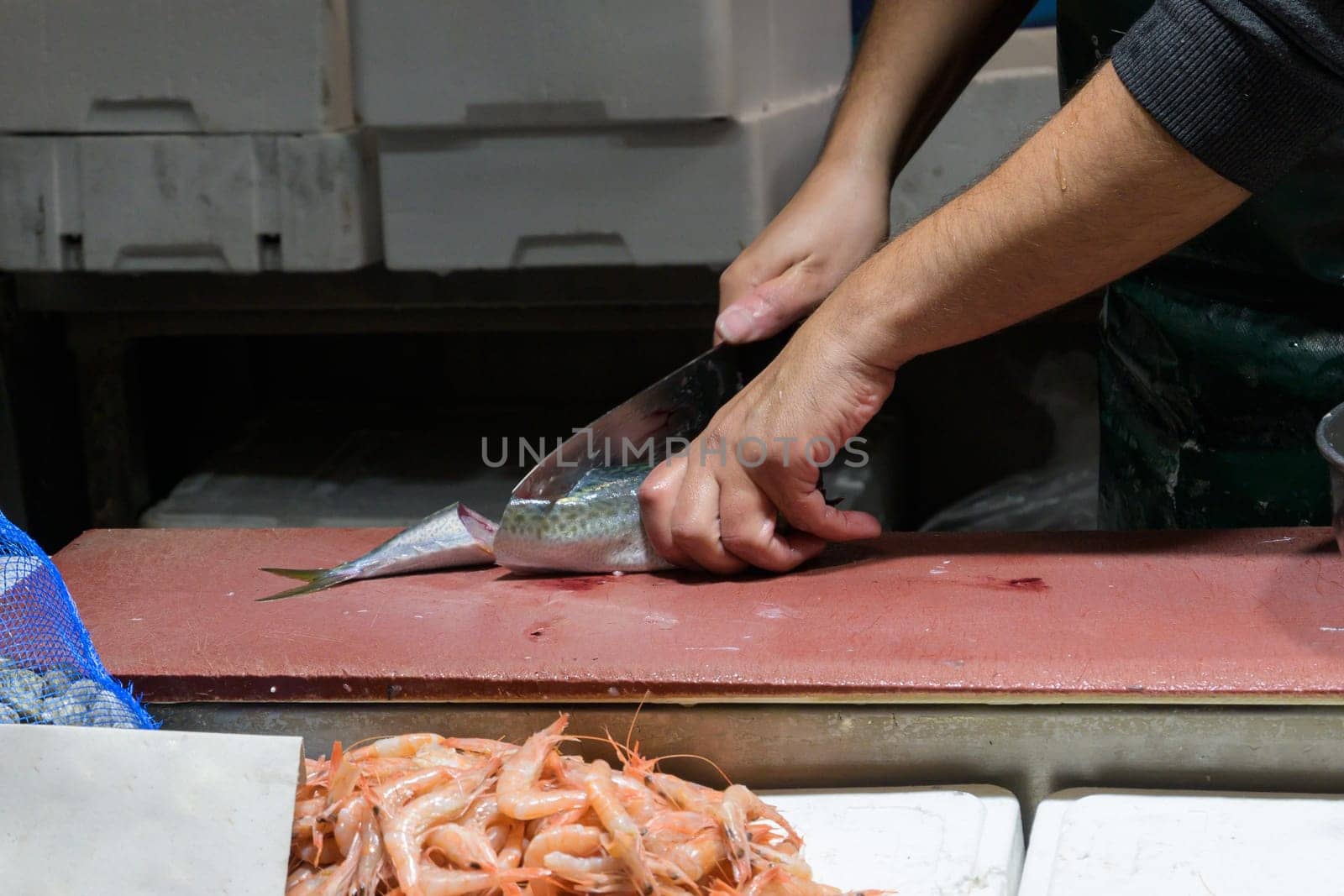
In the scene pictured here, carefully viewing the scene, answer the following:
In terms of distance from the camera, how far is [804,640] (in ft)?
5.17

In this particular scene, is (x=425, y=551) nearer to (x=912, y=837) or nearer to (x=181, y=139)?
(x=912, y=837)

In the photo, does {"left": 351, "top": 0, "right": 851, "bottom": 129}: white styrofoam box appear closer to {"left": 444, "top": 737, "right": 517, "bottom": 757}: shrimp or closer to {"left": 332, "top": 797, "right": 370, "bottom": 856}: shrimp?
{"left": 444, "top": 737, "right": 517, "bottom": 757}: shrimp

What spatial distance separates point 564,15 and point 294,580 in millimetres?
1393

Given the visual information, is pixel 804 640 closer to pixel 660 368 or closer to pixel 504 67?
pixel 504 67

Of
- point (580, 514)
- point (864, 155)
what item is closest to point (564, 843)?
point (580, 514)

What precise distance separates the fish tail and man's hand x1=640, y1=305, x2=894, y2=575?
486 millimetres

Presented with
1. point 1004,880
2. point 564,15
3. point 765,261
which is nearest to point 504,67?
point 564,15

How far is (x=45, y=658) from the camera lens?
1.50 meters

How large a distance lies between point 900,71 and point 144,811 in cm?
176

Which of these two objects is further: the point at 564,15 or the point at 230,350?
the point at 230,350

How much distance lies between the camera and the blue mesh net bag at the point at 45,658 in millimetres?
1434

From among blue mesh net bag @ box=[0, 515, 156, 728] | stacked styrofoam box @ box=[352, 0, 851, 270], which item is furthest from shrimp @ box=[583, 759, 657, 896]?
stacked styrofoam box @ box=[352, 0, 851, 270]

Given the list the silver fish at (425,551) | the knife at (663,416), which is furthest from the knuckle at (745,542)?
the silver fish at (425,551)

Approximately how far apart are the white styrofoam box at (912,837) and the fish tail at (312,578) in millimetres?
808
